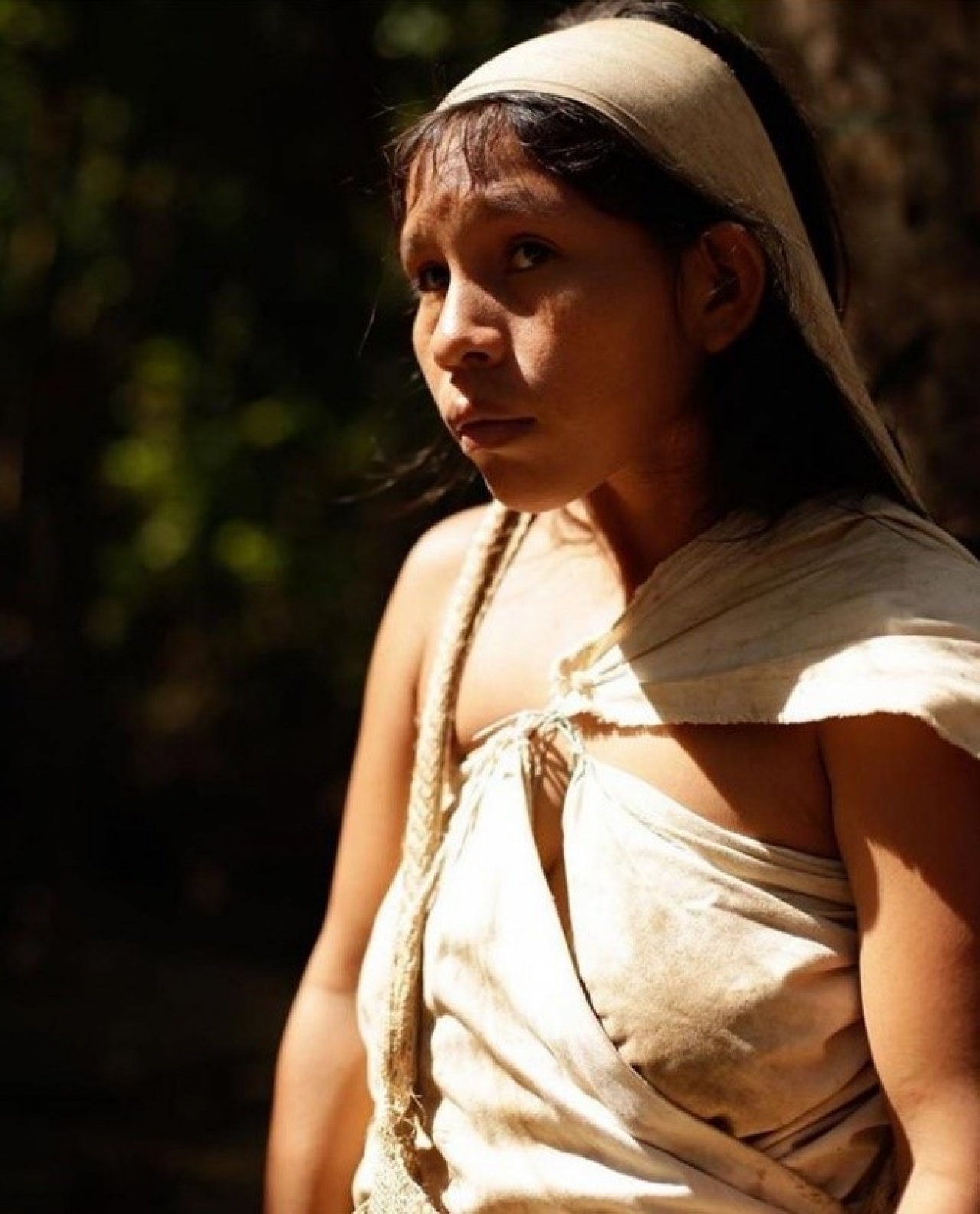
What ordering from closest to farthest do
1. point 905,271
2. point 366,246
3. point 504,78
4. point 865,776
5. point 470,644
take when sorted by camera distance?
point 865,776
point 504,78
point 470,644
point 905,271
point 366,246

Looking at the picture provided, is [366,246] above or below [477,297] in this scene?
below

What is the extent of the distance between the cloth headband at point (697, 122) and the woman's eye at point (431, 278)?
16 cm

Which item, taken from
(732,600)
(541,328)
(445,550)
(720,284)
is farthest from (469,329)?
(445,550)

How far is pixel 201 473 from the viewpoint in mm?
6121

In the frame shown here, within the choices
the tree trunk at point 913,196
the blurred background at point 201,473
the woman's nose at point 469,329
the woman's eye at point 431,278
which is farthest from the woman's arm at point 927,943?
the blurred background at point 201,473

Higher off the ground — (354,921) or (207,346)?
(354,921)

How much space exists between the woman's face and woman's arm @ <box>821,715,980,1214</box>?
369mm

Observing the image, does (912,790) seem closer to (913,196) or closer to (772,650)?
(772,650)

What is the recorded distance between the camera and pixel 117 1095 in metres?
6.11

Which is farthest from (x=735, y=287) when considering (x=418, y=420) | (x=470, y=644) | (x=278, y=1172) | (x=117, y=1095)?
(x=117, y=1095)

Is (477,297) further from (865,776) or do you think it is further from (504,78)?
(865,776)

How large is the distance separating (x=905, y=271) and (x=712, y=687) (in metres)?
1.09

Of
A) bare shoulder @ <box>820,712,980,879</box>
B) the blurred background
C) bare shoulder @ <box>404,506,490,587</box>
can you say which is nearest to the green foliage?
the blurred background

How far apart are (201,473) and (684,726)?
4.47 m
